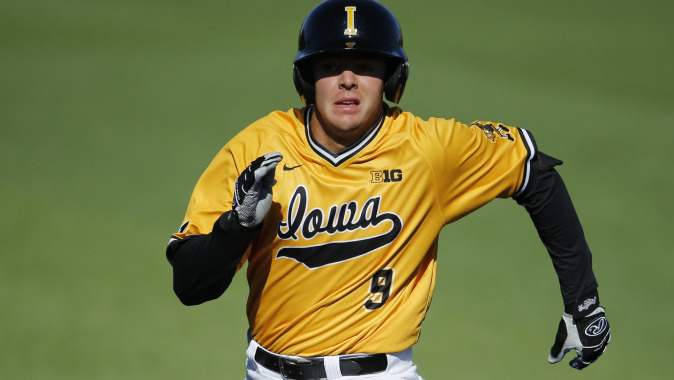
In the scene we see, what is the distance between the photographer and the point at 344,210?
128 inches

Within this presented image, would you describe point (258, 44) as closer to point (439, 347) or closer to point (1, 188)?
point (1, 188)

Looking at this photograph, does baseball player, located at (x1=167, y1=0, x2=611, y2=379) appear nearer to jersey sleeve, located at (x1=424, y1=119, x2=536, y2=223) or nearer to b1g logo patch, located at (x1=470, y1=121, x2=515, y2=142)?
jersey sleeve, located at (x1=424, y1=119, x2=536, y2=223)

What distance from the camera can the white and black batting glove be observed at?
12.1ft

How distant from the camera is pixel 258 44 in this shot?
913 centimetres

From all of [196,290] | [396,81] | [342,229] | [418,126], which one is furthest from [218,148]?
[196,290]

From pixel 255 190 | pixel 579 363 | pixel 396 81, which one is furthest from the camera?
pixel 579 363

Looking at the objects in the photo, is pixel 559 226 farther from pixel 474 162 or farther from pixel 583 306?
pixel 474 162

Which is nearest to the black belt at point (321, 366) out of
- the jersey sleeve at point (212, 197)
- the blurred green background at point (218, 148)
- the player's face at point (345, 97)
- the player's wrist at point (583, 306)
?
the jersey sleeve at point (212, 197)

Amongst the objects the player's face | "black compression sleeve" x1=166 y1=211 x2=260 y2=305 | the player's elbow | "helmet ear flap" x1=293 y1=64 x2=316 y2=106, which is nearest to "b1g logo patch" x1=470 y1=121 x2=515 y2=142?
the player's face

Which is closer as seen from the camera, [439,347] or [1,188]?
[439,347]

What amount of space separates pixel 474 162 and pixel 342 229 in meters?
0.64

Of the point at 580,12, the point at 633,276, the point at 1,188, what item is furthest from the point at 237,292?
the point at 580,12

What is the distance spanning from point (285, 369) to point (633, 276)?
3.84 metres

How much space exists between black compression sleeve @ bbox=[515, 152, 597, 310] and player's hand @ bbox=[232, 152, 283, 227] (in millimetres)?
1256
